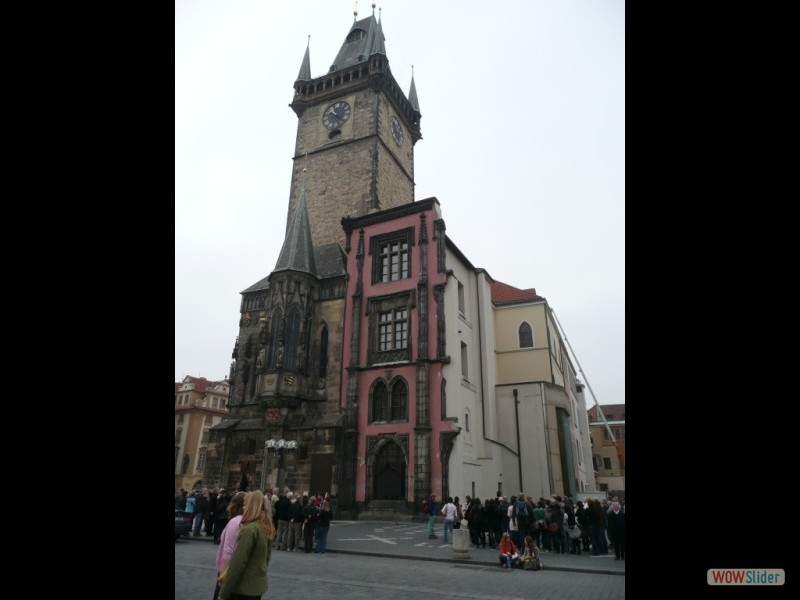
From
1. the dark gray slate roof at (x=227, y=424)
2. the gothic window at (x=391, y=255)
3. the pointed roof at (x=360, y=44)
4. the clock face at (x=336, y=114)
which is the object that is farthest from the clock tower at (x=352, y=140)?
the dark gray slate roof at (x=227, y=424)

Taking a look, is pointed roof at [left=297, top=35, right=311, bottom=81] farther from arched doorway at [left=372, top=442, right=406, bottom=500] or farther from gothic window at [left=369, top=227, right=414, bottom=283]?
arched doorway at [left=372, top=442, right=406, bottom=500]

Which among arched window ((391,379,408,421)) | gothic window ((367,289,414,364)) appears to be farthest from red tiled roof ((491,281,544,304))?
arched window ((391,379,408,421))

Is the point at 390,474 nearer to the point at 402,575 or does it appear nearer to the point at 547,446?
the point at 547,446

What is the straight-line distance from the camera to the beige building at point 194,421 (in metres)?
57.1

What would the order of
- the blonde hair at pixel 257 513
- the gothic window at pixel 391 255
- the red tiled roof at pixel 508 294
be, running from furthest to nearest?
the red tiled roof at pixel 508 294
the gothic window at pixel 391 255
the blonde hair at pixel 257 513

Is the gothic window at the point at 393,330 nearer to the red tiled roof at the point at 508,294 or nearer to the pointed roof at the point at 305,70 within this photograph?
the red tiled roof at the point at 508,294

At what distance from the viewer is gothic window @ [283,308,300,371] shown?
1073 inches

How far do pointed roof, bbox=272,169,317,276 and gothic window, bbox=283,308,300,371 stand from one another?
2.61m

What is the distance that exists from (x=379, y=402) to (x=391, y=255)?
8093mm

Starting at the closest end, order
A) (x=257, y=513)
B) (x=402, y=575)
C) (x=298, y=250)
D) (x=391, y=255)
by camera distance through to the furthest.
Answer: (x=257, y=513)
(x=402, y=575)
(x=391, y=255)
(x=298, y=250)

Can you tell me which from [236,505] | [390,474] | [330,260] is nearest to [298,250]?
[330,260]

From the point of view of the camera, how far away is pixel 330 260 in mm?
32625

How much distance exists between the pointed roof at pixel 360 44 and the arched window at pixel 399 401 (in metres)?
27.1
